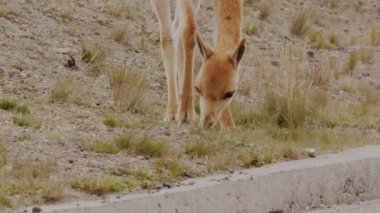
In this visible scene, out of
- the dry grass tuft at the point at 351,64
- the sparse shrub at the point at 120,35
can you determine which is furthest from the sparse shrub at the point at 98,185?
the dry grass tuft at the point at 351,64

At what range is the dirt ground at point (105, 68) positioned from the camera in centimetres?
816

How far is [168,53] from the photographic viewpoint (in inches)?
435

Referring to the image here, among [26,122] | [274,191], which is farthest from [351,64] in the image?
[274,191]

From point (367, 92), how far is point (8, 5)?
4.73 meters

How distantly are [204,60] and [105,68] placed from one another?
12.2 ft

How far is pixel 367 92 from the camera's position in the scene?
1392 cm

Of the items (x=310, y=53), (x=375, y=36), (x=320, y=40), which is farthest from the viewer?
(x=375, y=36)

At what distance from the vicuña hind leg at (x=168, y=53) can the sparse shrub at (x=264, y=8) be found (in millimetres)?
7571

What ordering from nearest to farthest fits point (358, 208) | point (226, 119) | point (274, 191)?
point (274, 191), point (358, 208), point (226, 119)

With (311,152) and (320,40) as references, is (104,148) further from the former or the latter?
(320,40)

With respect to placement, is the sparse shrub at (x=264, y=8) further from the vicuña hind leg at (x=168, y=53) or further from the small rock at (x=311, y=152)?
the small rock at (x=311, y=152)

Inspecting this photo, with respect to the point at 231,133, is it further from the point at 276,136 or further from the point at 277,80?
the point at 277,80

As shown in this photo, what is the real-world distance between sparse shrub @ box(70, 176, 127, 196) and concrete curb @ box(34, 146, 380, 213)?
0.26m

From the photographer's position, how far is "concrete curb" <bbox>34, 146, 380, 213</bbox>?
268 inches
